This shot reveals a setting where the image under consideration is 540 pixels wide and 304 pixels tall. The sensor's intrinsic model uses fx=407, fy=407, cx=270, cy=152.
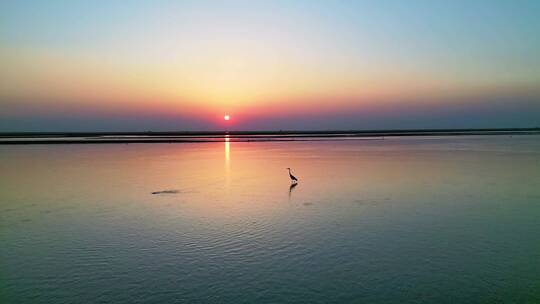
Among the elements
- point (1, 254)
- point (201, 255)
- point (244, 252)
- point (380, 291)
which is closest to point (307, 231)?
point (244, 252)

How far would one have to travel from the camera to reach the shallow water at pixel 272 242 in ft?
21.7

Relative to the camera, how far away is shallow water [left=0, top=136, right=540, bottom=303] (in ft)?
21.7

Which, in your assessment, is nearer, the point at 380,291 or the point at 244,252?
the point at 380,291

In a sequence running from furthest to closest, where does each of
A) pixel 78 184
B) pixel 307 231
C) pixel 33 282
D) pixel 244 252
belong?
pixel 78 184 < pixel 307 231 < pixel 244 252 < pixel 33 282

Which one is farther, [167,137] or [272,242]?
[167,137]

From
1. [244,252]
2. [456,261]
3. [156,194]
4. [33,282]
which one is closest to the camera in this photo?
[33,282]

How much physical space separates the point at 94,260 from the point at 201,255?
6.91 feet

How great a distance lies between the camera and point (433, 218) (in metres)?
11.3

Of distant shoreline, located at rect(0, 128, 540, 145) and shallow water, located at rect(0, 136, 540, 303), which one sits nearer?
shallow water, located at rect(0, 136, 540, 303)

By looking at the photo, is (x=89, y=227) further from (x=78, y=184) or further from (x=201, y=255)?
(x=78, y=184)

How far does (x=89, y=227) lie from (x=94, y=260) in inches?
112

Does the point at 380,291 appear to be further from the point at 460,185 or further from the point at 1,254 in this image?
the point at 460,185

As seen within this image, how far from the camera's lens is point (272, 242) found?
912 centimetres

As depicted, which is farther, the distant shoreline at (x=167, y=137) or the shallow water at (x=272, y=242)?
the distant shoreline at (x=167, y=137)
